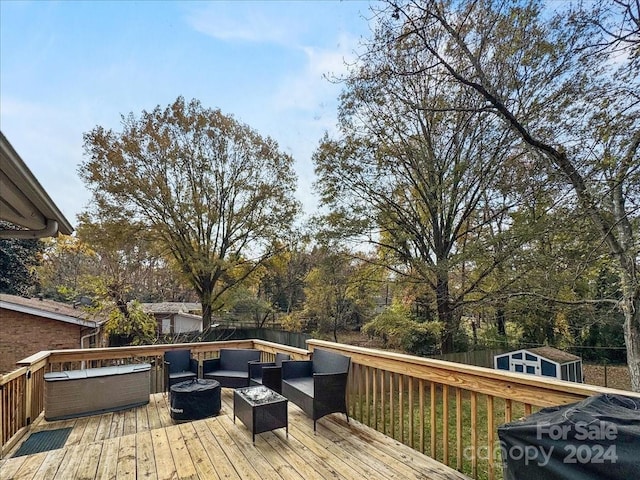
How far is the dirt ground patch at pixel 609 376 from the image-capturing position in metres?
9.16

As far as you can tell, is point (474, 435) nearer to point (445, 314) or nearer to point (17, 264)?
point (445, 314)

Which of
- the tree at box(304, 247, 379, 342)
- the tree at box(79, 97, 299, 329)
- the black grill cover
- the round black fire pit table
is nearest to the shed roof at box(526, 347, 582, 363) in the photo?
the tree at box(304, 247, 379, 342)

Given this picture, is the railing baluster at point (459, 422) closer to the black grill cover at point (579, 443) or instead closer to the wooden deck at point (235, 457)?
the wooden deck at point (235, 457)

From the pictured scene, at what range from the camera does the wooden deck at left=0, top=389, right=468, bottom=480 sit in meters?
2.55

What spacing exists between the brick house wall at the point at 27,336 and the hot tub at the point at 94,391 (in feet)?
19.5

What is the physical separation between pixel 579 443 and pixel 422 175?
796 centimetres

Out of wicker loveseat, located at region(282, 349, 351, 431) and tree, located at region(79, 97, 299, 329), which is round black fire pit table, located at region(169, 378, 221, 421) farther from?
tree, located at region(79, 97, 299, 329)

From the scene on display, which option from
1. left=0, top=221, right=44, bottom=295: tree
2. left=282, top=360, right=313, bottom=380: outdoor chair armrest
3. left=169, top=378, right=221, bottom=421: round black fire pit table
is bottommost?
left=169, top=378, right=221, bottom=421: round black fire pit table

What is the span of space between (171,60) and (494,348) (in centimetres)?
1118

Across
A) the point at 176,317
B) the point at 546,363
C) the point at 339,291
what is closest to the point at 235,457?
the point at 546,363

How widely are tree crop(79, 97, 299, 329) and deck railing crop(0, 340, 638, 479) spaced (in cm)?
620

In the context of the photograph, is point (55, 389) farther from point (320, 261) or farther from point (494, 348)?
point (494, 348)

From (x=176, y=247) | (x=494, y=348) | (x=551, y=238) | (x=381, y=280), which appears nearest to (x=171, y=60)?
(x=176, y=247)

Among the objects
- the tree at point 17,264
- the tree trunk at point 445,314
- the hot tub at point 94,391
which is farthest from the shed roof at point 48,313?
the tree trunk at point 445,314
